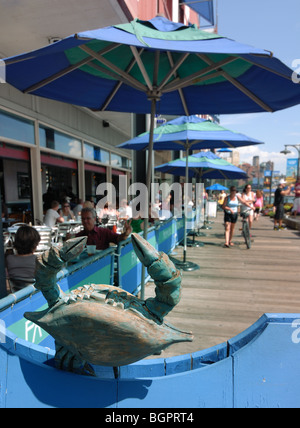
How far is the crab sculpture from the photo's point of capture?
1079 millimetres

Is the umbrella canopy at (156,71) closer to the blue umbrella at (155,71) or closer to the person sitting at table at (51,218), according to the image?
the blue umbrella at (155,71)

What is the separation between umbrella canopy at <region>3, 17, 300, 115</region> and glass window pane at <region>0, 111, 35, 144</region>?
13.5 feet

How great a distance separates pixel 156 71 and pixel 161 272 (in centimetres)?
258

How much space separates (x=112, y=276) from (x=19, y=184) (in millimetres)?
10816

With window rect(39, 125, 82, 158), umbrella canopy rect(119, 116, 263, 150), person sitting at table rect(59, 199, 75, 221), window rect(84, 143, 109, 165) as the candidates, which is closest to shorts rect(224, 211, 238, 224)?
umbrella canopy rect(119, 116, 263, 150)

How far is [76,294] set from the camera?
1.22 m

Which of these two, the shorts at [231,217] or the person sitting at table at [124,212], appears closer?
the shorts at [231,217]

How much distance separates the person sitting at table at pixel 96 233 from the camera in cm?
381

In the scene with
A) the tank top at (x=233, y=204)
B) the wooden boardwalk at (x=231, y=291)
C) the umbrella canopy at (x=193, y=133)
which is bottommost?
the wooden boardwalk at (x=231, y=291)

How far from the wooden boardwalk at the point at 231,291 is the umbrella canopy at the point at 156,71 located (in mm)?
2839

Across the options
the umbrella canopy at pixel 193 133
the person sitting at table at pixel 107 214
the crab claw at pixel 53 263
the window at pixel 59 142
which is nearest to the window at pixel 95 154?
the window at pixel 59 142

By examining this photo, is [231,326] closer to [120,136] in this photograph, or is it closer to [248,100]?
[248,100]

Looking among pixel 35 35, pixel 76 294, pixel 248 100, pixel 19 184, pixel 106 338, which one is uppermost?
pixel 35 35
